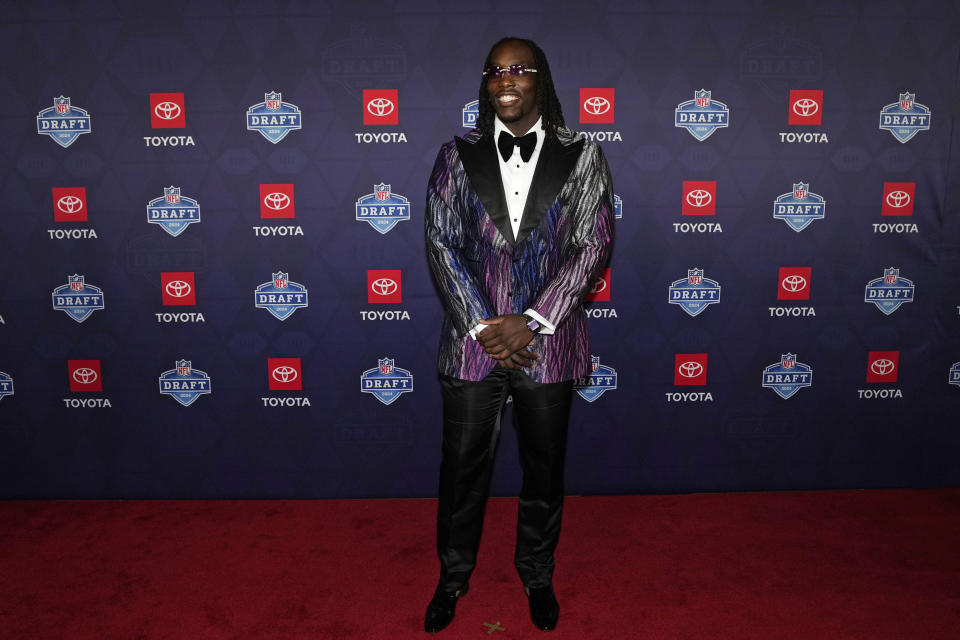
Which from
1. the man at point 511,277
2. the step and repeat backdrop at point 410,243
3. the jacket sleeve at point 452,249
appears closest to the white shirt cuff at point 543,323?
the man at point 511,277

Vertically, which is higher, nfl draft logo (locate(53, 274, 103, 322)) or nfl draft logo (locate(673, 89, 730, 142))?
nfl draft logo (locate(673, 89, 730, 142))

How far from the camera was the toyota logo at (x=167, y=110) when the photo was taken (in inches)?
107

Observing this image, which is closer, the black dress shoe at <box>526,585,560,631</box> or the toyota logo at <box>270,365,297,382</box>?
the black dress shoe at <box>526,585,560,631</box>

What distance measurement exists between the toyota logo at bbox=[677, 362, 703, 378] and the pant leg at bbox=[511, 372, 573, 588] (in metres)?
1.06

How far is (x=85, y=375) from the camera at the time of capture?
2.86 metres

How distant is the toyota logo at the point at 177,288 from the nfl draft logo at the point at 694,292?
211cm

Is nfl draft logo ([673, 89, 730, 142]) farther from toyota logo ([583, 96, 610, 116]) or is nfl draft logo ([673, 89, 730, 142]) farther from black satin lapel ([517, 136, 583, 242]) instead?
black satin lapel ([517, 136, 583, 242])

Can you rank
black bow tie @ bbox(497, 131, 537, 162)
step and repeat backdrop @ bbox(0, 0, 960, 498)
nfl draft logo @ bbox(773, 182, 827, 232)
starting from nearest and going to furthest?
black bow tie @ bbox(497, 131, 537, 162), step and repeat backdrop @ bbox(0, 0, 960, 498), nfl draft logo @ bbox(773, 182, 827, 232)

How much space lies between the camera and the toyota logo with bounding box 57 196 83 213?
2760 millimetres

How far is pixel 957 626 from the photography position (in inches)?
76.6

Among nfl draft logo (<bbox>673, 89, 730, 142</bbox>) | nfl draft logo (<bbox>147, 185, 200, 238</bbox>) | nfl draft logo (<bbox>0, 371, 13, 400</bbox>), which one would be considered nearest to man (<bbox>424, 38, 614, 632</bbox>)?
nfl draft logo (<bbox>673, 89, 730, 142</bbox>)

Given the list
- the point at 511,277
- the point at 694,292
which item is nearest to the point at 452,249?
the point at 511,277

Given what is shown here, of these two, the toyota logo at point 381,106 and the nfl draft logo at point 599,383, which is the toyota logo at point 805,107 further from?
the toyota logo at point 381,106

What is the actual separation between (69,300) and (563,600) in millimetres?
2408
